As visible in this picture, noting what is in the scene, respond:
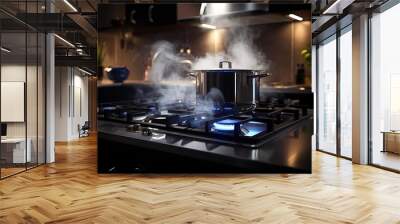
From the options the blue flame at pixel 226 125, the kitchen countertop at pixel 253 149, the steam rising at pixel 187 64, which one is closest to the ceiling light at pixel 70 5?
the steam rising at pixel 187 64

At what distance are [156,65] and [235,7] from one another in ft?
4.90

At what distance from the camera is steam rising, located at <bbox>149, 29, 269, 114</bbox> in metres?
5.59

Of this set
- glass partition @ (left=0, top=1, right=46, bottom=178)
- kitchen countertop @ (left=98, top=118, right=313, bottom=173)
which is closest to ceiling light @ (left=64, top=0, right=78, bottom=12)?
glass partition @ (left=0, top=1, right=46, bottom=178)

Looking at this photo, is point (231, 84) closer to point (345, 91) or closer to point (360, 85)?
point (360, 85)

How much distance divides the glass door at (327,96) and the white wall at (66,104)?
840cm

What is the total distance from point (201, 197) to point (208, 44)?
246 centimetres

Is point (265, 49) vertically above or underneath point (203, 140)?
above

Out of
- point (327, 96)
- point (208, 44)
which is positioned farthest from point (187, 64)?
point (327, 96)

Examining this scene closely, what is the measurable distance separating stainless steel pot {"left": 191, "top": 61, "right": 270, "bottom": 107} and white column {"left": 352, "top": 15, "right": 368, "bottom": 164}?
228 centimetres

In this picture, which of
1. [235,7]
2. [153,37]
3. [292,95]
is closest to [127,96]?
[153,37]

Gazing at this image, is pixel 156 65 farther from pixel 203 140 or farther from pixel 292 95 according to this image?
pixel 292 95

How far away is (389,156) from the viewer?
20.9 feet

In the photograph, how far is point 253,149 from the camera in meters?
5.55

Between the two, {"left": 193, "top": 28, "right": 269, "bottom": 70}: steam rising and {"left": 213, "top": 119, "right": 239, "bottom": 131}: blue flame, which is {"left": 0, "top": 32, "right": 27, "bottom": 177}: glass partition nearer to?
{"left": 193, "top": 28, "right": 269, "bottom": 70}: steam rising
